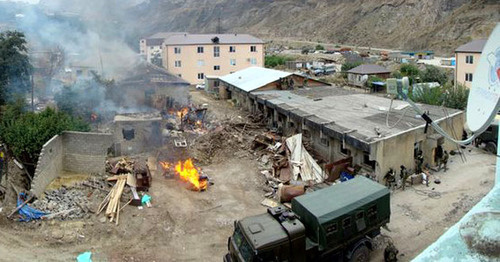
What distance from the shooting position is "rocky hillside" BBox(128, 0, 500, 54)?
76.4 metres

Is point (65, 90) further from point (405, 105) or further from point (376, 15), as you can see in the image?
point (376, 15)

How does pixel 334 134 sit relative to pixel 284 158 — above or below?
above

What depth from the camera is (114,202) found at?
15914 mm

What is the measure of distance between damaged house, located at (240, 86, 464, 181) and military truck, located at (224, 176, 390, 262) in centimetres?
459

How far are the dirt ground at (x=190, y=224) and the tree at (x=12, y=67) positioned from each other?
1549 cm

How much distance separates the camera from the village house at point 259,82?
111 ft

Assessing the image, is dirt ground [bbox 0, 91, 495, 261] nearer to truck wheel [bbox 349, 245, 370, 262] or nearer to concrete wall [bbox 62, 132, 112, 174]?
truck wheel [bbox 349, 245, 370, 262]

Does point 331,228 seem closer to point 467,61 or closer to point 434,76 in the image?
point 467,61

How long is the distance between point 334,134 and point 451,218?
6.62 m

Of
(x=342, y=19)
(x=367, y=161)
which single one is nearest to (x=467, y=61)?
(x=367, y=161)

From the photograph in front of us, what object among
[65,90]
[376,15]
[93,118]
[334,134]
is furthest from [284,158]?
[376,15]

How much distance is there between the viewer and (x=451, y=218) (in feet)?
48.8

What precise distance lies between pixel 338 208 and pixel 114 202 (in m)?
9.46

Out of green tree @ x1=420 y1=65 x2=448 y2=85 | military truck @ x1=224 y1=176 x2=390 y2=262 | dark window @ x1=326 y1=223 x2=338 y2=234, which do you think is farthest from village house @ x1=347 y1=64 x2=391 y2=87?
dark window @ x1=326 y1=223 x2=338 y2=234
